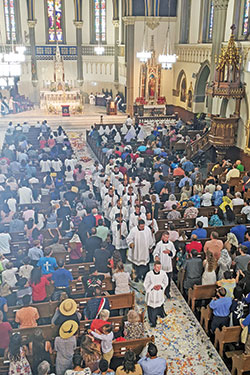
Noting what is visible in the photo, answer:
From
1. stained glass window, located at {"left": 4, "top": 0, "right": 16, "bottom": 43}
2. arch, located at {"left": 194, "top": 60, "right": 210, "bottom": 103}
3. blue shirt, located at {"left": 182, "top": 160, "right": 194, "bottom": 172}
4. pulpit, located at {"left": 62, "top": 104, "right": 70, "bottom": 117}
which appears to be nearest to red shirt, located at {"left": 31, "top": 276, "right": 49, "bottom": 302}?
blue shirt, located at {"left": 182, "top": 160, "right": 194, "bottom": 172}

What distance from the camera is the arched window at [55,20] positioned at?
113ft

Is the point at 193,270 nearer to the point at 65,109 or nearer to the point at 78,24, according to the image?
the point at 65,109

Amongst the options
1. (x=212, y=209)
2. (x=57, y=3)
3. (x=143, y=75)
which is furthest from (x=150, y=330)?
(x=57, y=3)

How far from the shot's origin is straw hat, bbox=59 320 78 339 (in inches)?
265

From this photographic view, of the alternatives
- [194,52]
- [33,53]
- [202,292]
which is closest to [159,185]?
[202,292]

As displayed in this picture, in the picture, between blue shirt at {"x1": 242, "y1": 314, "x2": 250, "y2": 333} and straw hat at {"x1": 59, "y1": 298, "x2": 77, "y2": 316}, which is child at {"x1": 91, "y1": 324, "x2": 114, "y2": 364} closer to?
straw hat at {"x1": 59, "y1": 298, "x2": 77, "y2": 316}

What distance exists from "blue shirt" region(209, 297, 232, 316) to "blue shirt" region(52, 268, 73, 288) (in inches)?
114

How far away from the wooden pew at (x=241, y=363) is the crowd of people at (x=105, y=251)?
3.30 ft

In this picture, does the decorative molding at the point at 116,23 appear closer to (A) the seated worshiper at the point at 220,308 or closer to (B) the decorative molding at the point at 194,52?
(B) the decorative molding at the point at 194,52

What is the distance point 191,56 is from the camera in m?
27.8

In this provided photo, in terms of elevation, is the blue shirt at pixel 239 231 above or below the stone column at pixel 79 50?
below

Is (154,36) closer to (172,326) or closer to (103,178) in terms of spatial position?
(103,178)

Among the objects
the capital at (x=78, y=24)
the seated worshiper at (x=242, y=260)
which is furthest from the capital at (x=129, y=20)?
the seated worshiper at (x=242, y=260)

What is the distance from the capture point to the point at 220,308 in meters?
7.93
